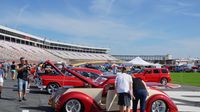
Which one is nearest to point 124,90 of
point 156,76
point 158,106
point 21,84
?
point 158,106

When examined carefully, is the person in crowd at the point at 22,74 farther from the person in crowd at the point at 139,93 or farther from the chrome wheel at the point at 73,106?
the person in crowd at the point at 139,93

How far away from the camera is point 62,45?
16200 cm

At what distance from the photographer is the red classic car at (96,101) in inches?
409

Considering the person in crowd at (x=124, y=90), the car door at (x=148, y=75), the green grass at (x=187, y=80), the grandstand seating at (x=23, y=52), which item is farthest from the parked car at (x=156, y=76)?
the grandstand seating at (x=23, y=52)

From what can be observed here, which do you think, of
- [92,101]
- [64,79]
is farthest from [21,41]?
[92,101]

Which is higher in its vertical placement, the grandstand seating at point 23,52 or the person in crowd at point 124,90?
the grandstand seating at point 23,52

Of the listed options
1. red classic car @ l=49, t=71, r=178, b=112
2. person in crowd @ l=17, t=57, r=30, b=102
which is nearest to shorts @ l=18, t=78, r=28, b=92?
person in crowd @ l=17, t=57, r=30, b=102

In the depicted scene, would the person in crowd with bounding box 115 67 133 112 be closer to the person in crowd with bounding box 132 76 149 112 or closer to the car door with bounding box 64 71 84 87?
the person in crowd with bounding box 132 76 149 112

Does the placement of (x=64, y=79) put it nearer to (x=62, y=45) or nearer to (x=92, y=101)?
(x=92, y=101)

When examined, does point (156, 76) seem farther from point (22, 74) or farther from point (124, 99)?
point (124, 99)

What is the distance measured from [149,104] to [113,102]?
1143mm

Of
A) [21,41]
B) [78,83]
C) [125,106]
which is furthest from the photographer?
[21,41]

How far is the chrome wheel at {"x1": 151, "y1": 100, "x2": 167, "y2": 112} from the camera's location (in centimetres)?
1076

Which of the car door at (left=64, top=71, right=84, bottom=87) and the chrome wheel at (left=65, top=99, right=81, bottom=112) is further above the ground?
the car door at (left=64, top=71, right=84, bottom=87)
